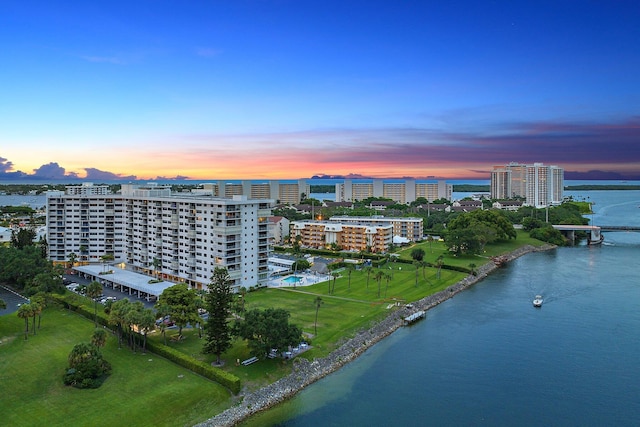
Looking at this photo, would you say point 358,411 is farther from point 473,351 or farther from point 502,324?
point 502,324

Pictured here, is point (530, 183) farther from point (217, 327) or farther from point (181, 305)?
point (217, 327)

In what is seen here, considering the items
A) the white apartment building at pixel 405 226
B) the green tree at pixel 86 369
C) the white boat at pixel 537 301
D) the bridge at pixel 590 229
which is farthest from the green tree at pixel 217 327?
the bridge at pixel 590 229

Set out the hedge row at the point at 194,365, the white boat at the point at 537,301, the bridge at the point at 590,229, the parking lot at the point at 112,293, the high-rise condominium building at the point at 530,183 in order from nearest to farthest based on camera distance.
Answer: the hedge row at the point at 194,365, the parking lot at the point at 112,293, the white boat at the point at 537,301, the bridge at the point at 590,229, the high-rise condominium building at the point at 530,183

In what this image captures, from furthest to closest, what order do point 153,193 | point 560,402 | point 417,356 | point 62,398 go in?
point 153,193, point 417,356, point 560,402, point 62,398

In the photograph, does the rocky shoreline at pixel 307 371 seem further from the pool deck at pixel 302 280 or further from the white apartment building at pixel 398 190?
the white apartment building at pixel 398 190

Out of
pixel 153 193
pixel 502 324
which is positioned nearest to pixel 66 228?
pixel 153 193

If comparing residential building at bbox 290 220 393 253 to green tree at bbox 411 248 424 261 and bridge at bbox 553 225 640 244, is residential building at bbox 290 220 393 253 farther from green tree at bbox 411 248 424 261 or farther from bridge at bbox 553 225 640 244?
bridge at bbox 553 225 640 244

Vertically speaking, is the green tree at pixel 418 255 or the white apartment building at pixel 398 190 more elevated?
the white apartment building at pixel 398 190
